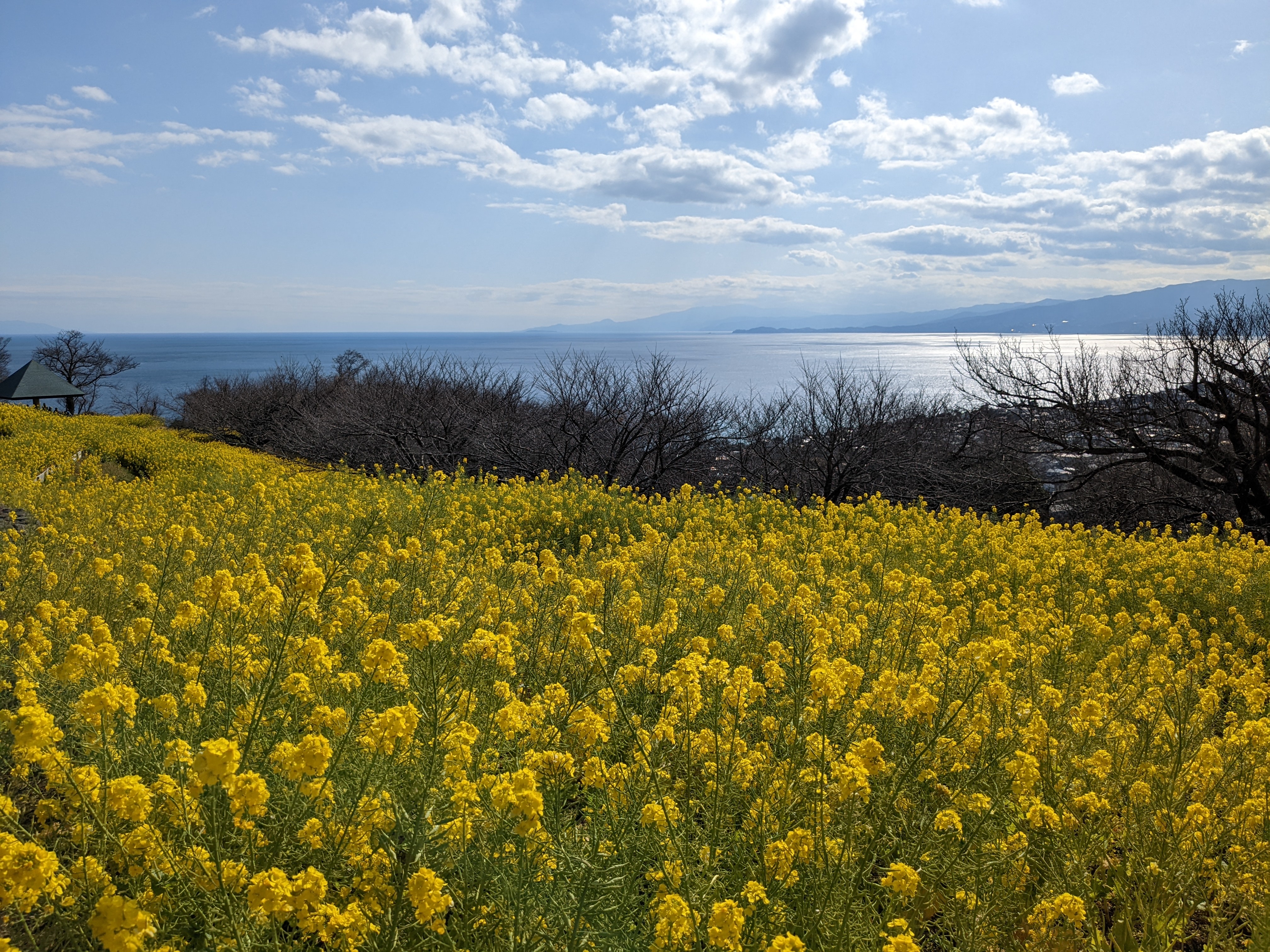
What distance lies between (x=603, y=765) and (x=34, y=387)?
46.3 m

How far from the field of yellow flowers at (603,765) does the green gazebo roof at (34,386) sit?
38717 millimetres

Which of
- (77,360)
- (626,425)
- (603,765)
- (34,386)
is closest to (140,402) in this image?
(77,360)

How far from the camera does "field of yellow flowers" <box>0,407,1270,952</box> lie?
233 centimetres

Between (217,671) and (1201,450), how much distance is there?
18740 mm

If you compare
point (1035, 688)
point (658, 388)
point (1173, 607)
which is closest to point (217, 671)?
point (1035, 688)

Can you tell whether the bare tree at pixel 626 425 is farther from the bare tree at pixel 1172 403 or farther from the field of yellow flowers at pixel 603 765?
the field of yellow flowers at pixel 603 765

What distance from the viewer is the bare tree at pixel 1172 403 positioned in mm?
14695

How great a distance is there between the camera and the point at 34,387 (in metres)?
36.4

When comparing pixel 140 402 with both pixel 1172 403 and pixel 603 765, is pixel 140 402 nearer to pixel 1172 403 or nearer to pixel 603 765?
pixel 1172 403

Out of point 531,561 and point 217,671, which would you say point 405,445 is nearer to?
point 531,561

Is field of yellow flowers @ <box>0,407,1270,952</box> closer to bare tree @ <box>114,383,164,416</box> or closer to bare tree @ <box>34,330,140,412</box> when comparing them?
bare tree @ <box>114,383,164,416</box>

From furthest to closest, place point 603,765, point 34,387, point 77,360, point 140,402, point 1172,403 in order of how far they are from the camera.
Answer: point 140,402 → point 77,360 → point 34,387 → point 1172,403 → point 603,765

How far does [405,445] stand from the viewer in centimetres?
2127

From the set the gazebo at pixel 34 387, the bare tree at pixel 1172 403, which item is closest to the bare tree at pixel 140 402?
the gazebo at pixel 34 387
